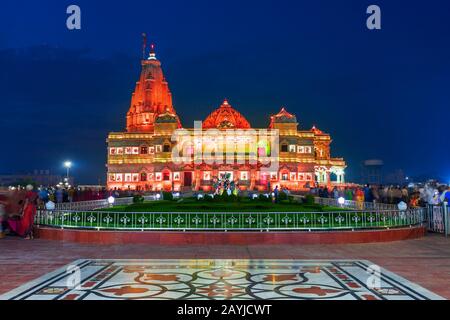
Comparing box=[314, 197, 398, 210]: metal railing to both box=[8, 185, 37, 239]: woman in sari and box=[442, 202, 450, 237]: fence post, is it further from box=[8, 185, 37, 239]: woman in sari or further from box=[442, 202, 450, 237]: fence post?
box=[8, 185, 37, 239]: woman in sari

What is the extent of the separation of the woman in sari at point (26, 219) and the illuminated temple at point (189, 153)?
181 feet

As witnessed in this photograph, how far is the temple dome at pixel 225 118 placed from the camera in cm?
7918

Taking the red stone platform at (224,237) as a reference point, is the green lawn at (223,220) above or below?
above

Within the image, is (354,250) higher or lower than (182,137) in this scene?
lower

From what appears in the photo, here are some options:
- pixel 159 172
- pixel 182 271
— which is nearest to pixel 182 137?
pixel 159 172

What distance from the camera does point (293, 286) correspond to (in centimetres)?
753

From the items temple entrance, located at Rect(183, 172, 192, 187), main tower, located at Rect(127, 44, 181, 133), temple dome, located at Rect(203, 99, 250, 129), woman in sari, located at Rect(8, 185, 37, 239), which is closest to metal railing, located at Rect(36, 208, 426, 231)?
woman in sari, located at Rect(8, 185, 37, 239)

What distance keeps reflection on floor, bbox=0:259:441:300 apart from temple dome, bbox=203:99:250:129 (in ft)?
222

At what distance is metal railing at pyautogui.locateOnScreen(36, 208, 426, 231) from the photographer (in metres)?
13.9

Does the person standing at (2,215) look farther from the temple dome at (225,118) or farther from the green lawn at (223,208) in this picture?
the temple dome at (225,118)

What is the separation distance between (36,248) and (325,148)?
77649mm

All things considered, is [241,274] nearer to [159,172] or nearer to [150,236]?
[150,236]

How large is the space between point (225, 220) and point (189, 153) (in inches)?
2466

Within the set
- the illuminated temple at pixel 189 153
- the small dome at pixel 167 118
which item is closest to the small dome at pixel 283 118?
the illuminated temple at pixel 189 153
